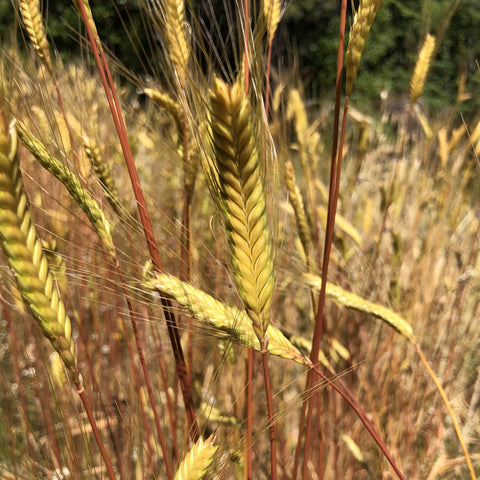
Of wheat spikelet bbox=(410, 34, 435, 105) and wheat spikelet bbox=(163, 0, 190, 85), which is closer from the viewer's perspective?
wheat spikelet bbox=(163, 0, 190, 85)

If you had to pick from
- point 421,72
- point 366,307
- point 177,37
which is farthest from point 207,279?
point 421,72

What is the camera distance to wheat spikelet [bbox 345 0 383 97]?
44 cm

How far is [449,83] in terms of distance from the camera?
5.53 meters

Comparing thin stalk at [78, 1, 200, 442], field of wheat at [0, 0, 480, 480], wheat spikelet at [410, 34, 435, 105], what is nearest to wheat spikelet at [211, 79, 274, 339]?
field of wheat at [0, 0, 480, 480]

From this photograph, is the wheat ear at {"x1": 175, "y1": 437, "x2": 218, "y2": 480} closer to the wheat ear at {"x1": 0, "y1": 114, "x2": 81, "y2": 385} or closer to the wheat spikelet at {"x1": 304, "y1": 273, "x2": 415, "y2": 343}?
the wheat ear at {"x1": 0, "y1": 114, "x2": 81, "y2": 385}

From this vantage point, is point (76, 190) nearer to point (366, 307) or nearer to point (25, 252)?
point (25, 252)

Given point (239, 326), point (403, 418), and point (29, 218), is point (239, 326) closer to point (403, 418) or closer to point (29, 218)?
point (29, 218)

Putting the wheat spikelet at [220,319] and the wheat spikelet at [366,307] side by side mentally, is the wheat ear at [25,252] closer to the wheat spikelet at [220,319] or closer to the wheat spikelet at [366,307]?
the wheat spikelet at [220,319]

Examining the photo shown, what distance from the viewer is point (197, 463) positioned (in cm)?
45

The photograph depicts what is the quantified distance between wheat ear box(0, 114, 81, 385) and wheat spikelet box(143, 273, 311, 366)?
0.32 ft

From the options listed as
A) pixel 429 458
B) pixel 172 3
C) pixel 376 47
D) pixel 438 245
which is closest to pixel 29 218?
pixel 172 3

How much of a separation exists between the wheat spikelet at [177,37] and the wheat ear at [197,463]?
0.41 metres

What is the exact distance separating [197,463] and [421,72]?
0.78 m

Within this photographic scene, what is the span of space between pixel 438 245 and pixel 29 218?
3.92ft
